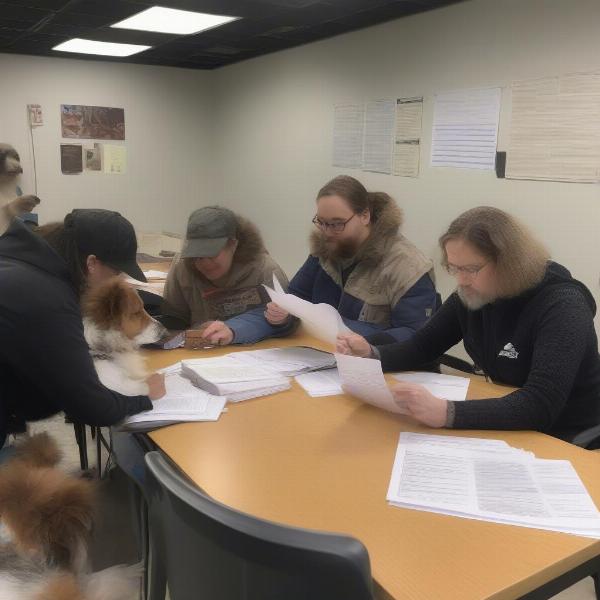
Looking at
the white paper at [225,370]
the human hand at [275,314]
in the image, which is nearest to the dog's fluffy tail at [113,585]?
the white paper at [225,370]

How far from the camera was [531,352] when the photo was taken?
1.77 meters

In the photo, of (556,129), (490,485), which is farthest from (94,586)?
(556,129)

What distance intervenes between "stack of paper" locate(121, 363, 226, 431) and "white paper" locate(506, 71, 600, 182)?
2.41m

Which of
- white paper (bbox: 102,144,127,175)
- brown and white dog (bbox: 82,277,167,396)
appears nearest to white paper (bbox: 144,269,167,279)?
brown and white dog (bbox: 82,277,167,396)

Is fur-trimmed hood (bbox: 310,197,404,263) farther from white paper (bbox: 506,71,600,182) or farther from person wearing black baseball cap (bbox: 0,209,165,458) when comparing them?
white paper (bbox: 506,71,600,182)

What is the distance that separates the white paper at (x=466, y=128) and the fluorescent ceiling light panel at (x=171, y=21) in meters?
1.58

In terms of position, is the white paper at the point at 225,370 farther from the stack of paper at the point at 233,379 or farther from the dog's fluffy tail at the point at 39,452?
the dog's fluffy tail at the point at 39,452

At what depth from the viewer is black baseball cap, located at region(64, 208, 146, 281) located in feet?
5.32

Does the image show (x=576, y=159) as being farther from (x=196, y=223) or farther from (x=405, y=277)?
(x=196, y=223)

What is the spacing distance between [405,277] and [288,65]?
3787 mm

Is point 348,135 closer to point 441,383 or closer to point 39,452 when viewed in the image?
point 441,383

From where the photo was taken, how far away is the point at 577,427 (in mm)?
1792

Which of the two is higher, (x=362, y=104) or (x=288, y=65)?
(x=288, y=65)

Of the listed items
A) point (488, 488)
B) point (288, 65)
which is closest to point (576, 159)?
point (488, 488)
